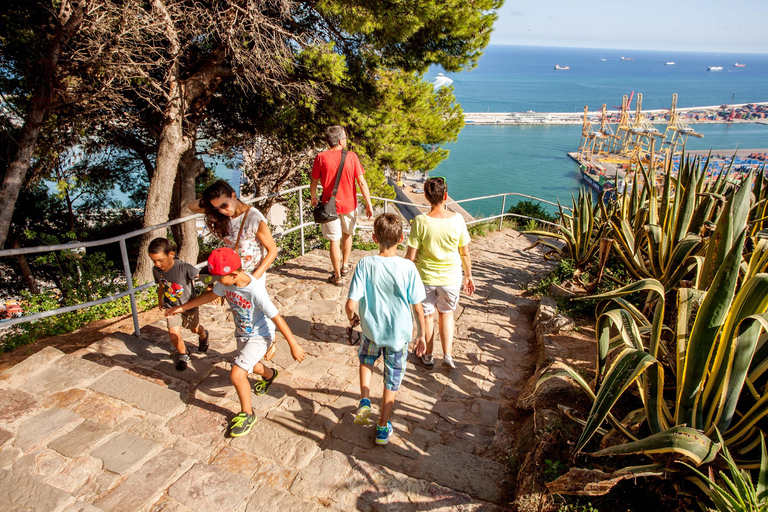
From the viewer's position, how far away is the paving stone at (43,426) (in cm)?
259

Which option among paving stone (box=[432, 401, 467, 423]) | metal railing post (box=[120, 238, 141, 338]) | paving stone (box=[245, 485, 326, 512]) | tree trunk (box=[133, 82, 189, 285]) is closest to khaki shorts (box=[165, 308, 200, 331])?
metal railing post (box=[120, 238, 141, 338])

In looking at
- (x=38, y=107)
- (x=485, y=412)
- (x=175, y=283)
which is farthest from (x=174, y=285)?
(x=38, y=107)

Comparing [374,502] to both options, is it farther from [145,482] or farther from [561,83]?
[561,83]

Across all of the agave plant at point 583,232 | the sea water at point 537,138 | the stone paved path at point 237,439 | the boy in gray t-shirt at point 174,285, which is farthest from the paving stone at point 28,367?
the sea water at point 537,138

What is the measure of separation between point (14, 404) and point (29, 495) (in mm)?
903

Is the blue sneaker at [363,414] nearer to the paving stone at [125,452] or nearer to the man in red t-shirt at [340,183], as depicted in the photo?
the paving stone at [125,452]

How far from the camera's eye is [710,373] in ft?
7.34

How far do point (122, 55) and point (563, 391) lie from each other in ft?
25.3

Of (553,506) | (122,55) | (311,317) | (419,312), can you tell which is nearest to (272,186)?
(122,55)

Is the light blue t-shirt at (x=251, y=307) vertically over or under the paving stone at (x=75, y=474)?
over

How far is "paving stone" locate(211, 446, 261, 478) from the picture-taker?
2.67 m

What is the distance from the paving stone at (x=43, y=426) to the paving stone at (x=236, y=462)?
2.88ft

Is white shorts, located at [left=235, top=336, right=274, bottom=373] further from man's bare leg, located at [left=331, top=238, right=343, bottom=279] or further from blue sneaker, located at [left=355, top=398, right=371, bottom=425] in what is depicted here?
man's bare leg, located at [left=331, top=238, right=343, bottom=279]

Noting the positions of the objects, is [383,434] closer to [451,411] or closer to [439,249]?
[451,411]
